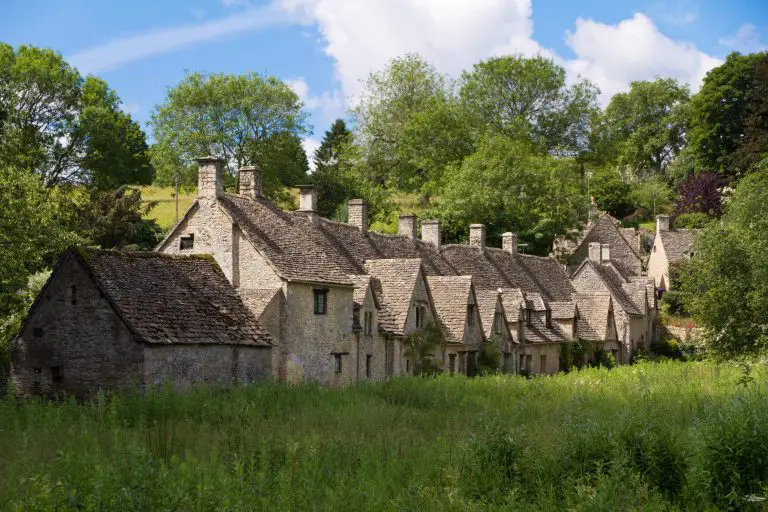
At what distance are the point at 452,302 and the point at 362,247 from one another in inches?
215

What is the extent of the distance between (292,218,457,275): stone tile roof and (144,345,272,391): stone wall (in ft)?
26.4

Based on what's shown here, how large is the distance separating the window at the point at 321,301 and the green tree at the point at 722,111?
7035 cm

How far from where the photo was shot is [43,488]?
42.0ft

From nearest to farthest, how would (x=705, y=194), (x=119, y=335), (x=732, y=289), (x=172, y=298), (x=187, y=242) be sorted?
1. (x=119, y=335)
2. (x=172, y=298)
3. (x=187, y=242)
4. (x=732, y=289)
5. (x=705, y=194)

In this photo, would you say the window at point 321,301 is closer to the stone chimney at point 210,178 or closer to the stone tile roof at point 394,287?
the stone tile roof at point 394,287

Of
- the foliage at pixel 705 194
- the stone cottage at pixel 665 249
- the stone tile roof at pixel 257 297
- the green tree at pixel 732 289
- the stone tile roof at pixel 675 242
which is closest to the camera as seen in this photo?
the stone tile roof at pixel 257 297

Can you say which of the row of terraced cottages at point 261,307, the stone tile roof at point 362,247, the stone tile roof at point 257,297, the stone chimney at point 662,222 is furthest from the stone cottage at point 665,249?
the stone tile roof at point 257,297

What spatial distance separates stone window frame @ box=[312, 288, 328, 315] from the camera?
39000 mm

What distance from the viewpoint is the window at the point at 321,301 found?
39.1m

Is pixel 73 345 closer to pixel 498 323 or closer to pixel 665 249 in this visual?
pixel 498 323

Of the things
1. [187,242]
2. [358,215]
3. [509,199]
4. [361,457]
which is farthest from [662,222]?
[361,457]

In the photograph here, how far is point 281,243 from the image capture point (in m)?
40.3

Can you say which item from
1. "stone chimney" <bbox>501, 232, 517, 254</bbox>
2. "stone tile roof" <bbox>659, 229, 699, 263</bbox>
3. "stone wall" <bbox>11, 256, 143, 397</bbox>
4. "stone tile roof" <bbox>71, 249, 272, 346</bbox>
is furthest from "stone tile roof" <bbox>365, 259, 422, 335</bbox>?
"stone tile roof" <bbox>659, 229, 699, 263</bbox>

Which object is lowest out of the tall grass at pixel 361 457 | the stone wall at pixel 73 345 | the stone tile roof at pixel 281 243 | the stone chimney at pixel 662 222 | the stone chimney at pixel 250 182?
the tall grass at pixel 361 457
